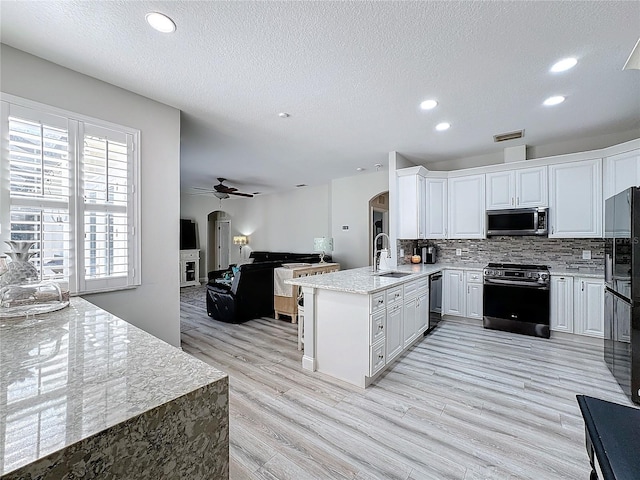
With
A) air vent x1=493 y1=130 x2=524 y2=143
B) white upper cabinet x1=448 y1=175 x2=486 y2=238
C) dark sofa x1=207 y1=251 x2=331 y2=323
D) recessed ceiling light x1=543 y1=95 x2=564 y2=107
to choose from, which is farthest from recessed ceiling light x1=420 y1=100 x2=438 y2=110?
dark sofa x1=207 y1=251 x2=331 y2=323

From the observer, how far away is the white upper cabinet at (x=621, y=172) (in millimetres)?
3225

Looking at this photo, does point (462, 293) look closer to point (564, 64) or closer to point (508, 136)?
point (508, 136)

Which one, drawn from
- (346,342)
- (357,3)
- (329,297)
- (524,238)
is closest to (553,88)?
(357,3)

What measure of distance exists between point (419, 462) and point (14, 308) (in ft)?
8.16

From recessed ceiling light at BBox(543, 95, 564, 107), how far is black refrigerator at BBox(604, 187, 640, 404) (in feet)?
3.47

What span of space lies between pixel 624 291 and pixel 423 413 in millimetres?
2013

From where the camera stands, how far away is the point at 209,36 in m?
1.96

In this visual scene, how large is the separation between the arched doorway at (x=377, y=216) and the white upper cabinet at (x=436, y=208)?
1663mm

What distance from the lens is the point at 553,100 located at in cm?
285

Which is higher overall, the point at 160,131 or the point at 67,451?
the point at 160,131

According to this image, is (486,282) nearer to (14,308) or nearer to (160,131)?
(160,131)

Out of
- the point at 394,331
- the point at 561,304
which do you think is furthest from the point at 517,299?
the point at 394,331

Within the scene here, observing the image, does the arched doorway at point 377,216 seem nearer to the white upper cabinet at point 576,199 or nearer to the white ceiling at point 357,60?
the white ceiling at point 357,60

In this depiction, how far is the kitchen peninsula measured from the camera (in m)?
2.58
